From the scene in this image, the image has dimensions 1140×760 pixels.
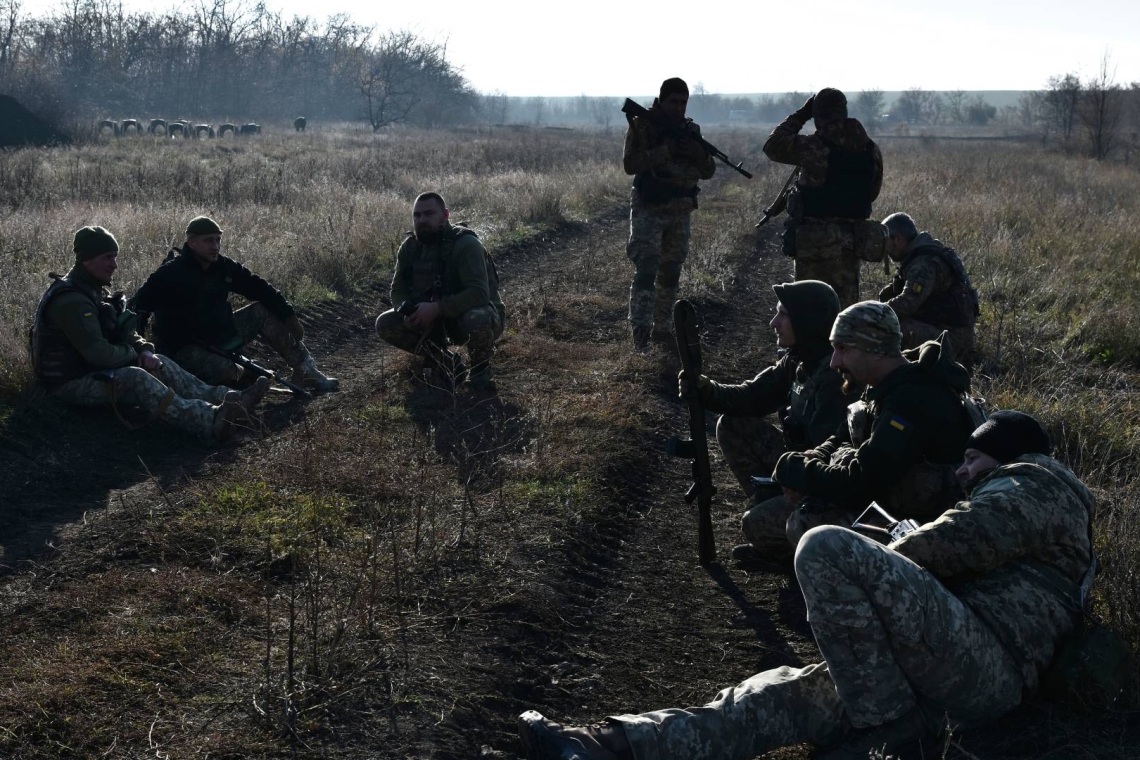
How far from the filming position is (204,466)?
607 centimetres

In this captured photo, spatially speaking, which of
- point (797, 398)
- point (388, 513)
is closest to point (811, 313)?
point (797, 398)

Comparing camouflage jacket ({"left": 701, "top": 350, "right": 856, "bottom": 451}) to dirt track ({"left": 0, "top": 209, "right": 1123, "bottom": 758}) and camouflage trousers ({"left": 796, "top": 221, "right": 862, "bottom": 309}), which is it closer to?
dirt track ({"left": 0, "top": 209, "right": 1123, "bottom": 758})

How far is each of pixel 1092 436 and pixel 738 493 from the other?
87.0 inches

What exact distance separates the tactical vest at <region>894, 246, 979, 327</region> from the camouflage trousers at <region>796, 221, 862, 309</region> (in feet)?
1.83

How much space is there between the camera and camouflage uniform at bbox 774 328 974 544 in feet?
12.8

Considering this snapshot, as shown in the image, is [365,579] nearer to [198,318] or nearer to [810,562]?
[810,562]

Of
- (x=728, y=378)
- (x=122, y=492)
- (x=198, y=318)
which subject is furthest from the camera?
(x=728, y=378)

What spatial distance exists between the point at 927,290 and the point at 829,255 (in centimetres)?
95

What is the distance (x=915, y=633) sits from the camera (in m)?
3.10

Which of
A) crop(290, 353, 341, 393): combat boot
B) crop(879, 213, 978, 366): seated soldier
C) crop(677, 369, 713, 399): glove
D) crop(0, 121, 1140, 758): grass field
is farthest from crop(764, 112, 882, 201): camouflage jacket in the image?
crop(290, 353, 341, 393): combat boot

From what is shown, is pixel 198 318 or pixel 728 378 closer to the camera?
pixel 198 318

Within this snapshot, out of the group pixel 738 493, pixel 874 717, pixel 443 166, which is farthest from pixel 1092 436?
pixel 443 166

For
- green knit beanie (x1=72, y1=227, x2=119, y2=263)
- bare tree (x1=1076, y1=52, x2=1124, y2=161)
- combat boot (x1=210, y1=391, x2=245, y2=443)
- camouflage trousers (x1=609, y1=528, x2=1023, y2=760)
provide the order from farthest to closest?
bare tree (x1=1076, y1=52, x2=1124, y2=161) → combat boot (x1=210, y1=391, x2=245, y2=443) → green knit beanie (x1=72, y1=227, x2=119, y2=263) → camouflage trousers (x1=609, y1=528, x2=1023, y2=760)

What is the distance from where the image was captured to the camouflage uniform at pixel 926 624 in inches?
123
